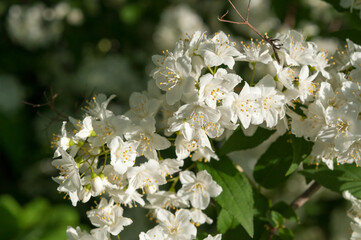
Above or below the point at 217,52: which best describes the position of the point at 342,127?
below

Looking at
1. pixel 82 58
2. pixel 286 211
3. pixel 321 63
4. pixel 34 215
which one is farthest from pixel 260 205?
pixel 82 58

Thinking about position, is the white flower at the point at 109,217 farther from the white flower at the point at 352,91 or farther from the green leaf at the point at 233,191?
the white flower at the point at 352,91

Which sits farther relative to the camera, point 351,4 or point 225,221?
point 351,4

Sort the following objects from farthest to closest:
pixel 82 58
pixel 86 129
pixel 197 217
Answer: pixel 82 58 < pixel 197 217 < pixel 86 129

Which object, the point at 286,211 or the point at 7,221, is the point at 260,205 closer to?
the point at 286,211

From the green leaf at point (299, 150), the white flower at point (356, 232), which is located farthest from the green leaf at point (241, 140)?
the white flower at point (356, 232)

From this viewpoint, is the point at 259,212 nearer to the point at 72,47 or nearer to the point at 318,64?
the point at 318,64
